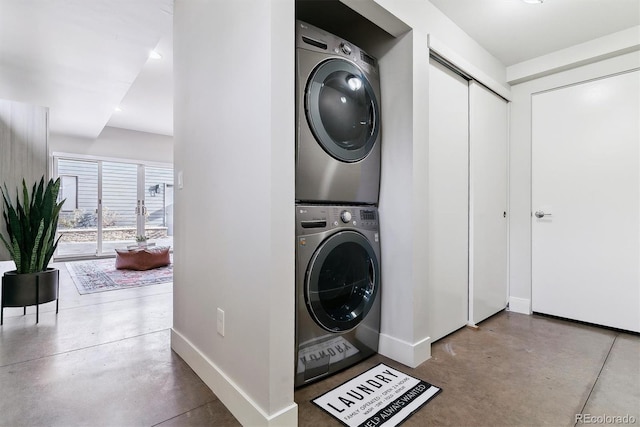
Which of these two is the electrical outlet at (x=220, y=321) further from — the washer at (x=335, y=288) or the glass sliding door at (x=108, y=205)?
the glass sliding door at (x=108, y=205)

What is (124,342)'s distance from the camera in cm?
214

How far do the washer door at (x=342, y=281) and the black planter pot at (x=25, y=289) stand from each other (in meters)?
2.46

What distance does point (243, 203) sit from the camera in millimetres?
1351

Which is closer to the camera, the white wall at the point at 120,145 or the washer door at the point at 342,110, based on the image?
the washer door at the point at 342,110

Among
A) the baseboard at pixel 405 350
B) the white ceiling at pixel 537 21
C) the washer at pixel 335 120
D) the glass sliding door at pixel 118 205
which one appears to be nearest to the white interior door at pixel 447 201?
the baseboard at pixel 405 350

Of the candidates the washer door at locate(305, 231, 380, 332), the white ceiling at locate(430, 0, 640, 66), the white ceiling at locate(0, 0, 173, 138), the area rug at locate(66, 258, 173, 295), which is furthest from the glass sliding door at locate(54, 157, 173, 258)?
the white ceiling at locate(430, 0, 640, 66)

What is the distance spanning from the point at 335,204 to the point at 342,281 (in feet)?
1.45

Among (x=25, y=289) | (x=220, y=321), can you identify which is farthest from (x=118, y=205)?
(x=220, y=321)

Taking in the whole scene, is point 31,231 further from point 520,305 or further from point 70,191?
point 520,305

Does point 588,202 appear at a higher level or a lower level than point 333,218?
higher

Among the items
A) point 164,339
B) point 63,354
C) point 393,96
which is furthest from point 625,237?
point 63,354

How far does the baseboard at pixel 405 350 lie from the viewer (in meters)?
1.80

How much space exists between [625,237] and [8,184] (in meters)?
6.08

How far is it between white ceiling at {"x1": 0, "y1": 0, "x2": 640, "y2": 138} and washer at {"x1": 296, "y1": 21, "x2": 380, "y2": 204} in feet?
2.61
